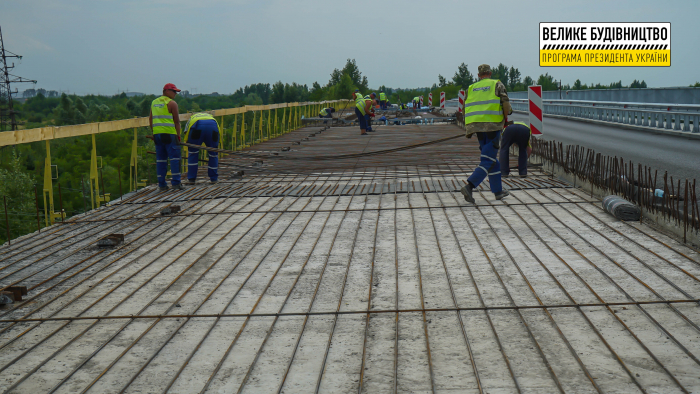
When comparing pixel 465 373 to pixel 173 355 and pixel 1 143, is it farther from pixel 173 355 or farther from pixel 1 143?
pixel 1 143

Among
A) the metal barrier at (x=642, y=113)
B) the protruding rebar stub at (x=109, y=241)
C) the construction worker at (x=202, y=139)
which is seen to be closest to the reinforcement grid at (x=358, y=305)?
the protruding rebar stub at (x=109, y=241)

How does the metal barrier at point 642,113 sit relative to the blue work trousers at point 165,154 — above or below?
above

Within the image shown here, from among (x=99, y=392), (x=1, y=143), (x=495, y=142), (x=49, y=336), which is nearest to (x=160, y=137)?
(x=1, y=143)

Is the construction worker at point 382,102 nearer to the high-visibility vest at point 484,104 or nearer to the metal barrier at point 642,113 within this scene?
the metal barrier at point 642,113

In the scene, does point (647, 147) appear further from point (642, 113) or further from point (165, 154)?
point (165, 154)

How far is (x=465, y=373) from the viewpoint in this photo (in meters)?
2.98

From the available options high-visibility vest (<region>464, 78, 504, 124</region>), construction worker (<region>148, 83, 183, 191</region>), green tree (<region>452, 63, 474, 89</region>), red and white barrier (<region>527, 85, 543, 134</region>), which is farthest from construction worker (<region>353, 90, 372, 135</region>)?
green tree (<region>452, 63, 474, 89</region>)

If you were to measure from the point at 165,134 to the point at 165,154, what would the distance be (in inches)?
13.5

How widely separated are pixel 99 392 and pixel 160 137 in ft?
23.6

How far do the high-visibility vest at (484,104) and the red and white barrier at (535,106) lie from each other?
2972 millimetres


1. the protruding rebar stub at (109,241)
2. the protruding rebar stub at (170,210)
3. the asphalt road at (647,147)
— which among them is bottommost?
the protruding rebar stub at (109,241)

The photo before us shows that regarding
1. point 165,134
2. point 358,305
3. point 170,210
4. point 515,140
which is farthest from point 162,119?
point 358,305

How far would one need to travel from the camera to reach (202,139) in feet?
34.6

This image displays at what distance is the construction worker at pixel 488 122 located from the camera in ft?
25.2
